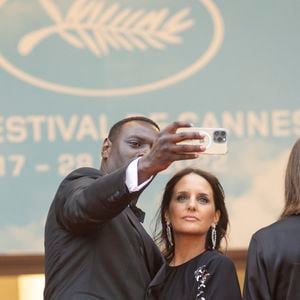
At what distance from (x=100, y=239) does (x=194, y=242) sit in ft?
2.01

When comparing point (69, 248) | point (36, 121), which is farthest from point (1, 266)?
point (69, 248)

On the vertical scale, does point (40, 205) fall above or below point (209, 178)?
below

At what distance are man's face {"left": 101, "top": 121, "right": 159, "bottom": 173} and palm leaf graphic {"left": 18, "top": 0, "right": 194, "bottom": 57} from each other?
1570 mm

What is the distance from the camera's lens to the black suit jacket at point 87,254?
2.99 meters

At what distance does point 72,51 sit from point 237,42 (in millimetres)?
846

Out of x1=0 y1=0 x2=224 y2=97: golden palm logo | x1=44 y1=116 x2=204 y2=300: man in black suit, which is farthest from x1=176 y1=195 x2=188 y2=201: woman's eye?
x1=0 y1=0 x2=224 y2=97: golden palm logo

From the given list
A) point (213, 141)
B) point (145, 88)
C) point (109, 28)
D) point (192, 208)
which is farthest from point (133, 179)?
point (109, 28)

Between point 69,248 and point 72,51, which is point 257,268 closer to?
point 69,248

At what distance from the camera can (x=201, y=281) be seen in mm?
3344

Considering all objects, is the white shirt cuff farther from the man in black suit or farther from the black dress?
the black dress

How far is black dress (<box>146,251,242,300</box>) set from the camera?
331 centimetres

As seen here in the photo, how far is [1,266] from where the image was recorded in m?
4.68

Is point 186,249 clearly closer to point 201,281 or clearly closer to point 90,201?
point 201,281

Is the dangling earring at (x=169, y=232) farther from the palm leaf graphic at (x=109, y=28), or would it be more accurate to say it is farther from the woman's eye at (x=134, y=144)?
the palm leaf graphic at (x=109, y=28)
